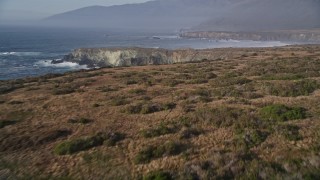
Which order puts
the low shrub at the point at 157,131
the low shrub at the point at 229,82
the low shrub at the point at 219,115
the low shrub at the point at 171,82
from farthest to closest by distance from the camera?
the low shrub at the point at 171,82, the low shrub at the point at 229,82, the low shrub at the point at 219,115, the low shrub at the point at 157,131

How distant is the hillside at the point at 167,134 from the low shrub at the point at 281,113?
2.1 inches

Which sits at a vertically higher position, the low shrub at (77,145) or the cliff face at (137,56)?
the low shrub at (77,145)

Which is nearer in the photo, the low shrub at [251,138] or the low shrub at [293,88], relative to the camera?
the low shrub at [251,138]

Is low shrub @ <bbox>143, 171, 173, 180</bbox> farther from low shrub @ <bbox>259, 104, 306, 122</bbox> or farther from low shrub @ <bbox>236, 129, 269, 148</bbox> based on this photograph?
low shrub @ <bbox>259, 104, 306, 122</bbox>

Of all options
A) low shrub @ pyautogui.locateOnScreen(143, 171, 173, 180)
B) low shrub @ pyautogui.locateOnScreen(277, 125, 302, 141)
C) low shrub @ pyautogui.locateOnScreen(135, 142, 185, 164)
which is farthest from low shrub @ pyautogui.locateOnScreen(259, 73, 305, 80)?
low shrub @ pyautogui.locateOnScreen(143, 171, 173, 180)

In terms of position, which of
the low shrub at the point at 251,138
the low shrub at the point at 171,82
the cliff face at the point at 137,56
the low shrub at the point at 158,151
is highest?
the low shrub at the point at 251,138

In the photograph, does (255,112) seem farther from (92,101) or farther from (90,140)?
(92,101)

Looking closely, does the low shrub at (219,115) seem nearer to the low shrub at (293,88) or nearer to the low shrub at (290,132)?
the low shrub at (290,132)

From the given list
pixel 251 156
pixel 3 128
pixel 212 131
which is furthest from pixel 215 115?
pixel 3 128

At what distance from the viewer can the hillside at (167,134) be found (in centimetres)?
1502

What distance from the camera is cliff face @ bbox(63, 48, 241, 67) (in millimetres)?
89875

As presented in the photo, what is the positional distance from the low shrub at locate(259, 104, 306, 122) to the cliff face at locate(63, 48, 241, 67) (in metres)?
63.1

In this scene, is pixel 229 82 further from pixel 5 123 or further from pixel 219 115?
pixel 5 123

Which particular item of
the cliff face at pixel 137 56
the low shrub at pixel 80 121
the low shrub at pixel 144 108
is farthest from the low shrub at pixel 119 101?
the cliff face at pixel 137 56
